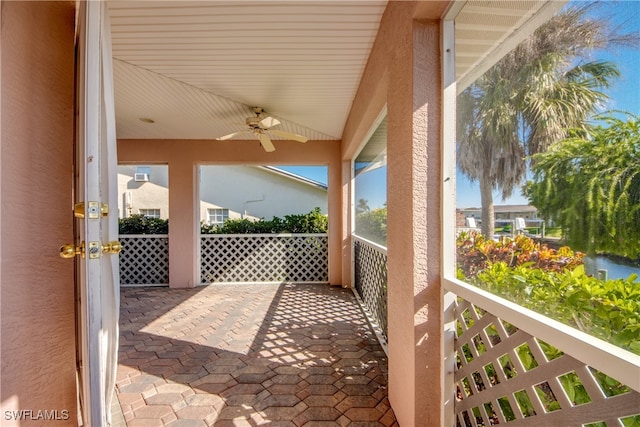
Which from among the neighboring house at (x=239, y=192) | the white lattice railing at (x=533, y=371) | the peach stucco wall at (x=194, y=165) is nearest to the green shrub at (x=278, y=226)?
the peach stucco wall at (x=194, y=165)

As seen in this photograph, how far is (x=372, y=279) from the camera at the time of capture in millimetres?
3449

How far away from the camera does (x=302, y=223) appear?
5.52 meters

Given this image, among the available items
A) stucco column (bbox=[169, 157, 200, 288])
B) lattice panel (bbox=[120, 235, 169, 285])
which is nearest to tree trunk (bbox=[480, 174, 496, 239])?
stucco column (bbox=[169, 157, 200, 288])

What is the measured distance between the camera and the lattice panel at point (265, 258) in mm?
5203

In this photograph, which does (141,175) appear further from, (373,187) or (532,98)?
(532,98)

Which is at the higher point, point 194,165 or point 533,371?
point 194,165

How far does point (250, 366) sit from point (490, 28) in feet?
8.96

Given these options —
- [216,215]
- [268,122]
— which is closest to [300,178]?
[216,215]

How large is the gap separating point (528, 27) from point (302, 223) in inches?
188

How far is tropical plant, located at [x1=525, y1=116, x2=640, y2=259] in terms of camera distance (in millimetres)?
651

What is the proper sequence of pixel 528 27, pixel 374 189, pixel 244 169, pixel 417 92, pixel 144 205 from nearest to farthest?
pixel 528 27, pixel 417 92, pixel 374 189, pixel 144 205, pixel 244 169

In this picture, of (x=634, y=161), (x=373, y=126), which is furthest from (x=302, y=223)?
(x=634, y=161)

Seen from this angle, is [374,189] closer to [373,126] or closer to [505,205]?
[373,126]

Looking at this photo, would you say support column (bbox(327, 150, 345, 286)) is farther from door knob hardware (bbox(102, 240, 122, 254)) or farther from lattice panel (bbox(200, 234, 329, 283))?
door knob hardware (bbox(102, 240, 122, 254))
